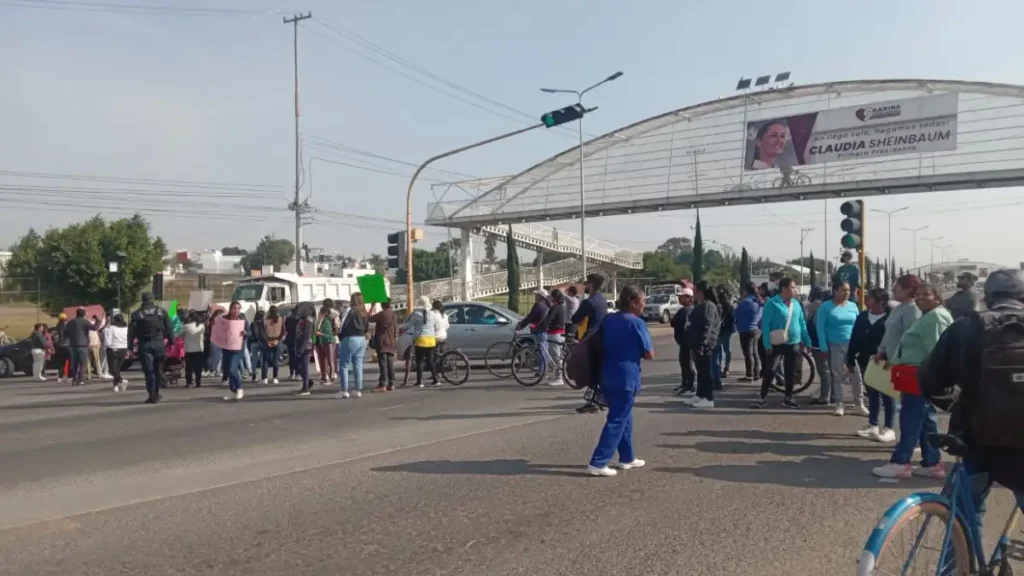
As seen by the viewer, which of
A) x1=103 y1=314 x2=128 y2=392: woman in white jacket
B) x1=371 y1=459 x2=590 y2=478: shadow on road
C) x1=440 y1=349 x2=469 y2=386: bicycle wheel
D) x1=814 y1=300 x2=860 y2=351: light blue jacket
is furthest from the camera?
x1=103 y1=314 x2=128 y2=392: woman in white jacket

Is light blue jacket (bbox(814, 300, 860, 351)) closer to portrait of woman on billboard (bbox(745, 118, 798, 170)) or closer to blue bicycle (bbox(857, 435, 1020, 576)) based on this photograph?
blue bicycle (bbox(857, 435, 1020, 576))

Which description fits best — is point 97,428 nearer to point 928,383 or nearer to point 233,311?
point 233,311

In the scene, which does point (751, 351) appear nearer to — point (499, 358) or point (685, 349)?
point (685, 349)

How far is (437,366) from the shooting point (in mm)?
16375

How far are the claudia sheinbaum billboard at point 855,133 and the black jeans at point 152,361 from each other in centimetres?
3663

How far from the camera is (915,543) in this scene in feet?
12.7

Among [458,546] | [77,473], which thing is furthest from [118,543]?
[77,473]

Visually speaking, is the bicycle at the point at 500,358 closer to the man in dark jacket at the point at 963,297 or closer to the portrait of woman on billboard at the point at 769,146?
the man in dark jacket at the point at 963,297

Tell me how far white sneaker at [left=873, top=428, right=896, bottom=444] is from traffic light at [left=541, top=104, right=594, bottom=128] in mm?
13791

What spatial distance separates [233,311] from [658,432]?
8.86 metres

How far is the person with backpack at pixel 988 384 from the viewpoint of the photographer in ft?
12.1

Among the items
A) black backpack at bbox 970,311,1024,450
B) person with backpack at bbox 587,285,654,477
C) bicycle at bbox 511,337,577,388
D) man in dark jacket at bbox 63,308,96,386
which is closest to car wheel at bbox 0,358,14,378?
man in dark jacket at bbox 63,308,96,386

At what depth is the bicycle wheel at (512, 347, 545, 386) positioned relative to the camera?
15695mm

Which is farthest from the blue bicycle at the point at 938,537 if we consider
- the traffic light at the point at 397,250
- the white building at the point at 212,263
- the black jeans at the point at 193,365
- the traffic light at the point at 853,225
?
the white building at the point at 212,263
